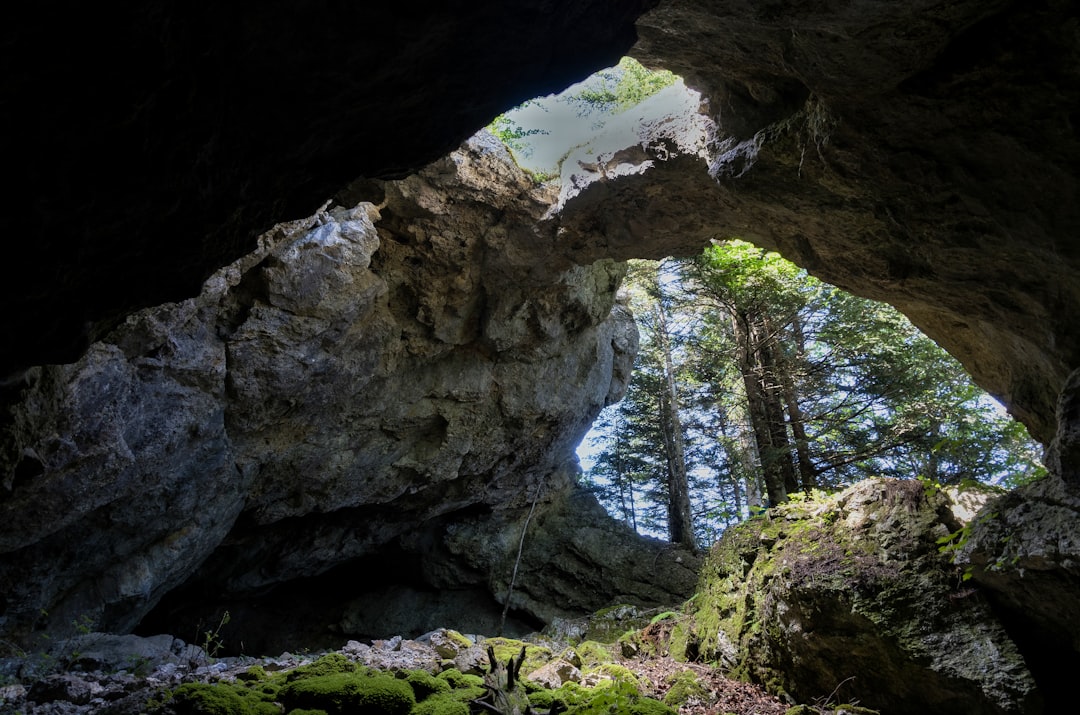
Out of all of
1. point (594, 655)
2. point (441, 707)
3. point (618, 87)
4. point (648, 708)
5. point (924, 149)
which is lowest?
point (648, 708)

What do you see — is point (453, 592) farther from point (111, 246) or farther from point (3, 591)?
point (111, 246)

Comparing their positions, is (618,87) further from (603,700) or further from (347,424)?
(603,700)

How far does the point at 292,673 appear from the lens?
5.82 m

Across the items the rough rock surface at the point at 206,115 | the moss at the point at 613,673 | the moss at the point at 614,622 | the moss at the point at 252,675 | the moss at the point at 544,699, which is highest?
the rough rock surface at the point at 206,115

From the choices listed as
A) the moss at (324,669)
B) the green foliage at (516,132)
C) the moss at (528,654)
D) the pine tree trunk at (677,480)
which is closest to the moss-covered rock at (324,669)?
the moss at (324,669)

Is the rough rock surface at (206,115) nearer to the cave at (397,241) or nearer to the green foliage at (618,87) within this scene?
the cave at (397,241)

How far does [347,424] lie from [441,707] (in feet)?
23.6

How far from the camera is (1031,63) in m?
3.99

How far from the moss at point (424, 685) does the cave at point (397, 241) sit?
13.1ft

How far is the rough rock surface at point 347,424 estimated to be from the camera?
759 centimetres

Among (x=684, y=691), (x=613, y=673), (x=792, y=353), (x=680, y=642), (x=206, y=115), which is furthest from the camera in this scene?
(x=792, y=353)

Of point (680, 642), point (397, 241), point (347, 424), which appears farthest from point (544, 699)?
point (397, 241)

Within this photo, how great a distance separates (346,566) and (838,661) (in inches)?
561

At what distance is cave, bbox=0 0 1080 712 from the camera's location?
2.95m
